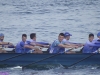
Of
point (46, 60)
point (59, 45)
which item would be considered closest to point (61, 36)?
point (59, 45)

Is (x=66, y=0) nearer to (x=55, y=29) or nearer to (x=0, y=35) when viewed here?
(x=55, y=29)

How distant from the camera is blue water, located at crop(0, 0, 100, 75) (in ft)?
139

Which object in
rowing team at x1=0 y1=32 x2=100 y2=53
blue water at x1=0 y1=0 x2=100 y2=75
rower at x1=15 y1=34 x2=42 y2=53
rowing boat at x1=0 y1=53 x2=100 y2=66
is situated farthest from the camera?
blue water at x1=0 y1=0 x2=100 y2=75

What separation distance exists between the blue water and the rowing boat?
11936 millimetres

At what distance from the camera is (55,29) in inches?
1786

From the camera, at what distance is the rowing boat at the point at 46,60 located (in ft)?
83.8

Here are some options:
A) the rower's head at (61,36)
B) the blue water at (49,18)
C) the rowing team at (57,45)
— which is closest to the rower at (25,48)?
the rowing team at (57,45)

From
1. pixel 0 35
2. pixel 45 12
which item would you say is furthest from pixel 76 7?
pixel 0 35

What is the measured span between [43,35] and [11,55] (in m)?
15.9

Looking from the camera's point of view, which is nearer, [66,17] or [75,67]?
[75,67]

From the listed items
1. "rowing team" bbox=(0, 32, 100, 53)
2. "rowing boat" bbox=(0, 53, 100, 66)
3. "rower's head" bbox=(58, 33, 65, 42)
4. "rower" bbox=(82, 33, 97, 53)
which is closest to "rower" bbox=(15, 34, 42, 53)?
"rowing team" bbox=(0, 32, 100, 53)

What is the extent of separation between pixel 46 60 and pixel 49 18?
89.4ft

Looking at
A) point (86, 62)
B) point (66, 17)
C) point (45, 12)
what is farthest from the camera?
point (45, 12)

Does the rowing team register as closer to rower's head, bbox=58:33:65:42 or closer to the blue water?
rower's head, bbox=58:33:65:42
